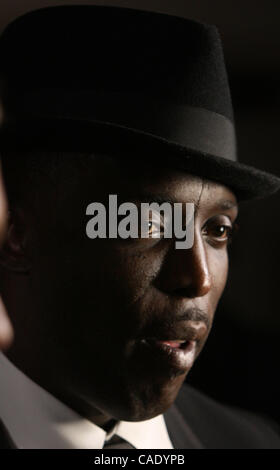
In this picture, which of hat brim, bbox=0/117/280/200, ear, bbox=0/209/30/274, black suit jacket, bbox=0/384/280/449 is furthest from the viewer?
black suit jacket, bbox=0/384/280/449

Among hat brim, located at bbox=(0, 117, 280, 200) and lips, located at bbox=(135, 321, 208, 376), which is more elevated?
hat brim, located at bbox=(0, 117, 280, 200)

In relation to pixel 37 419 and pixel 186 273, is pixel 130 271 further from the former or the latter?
pixel 37 419

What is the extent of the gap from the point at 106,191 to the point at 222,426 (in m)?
0.67

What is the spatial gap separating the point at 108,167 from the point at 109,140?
0.15 feet

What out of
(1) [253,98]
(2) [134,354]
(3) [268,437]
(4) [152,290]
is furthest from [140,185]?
(3) [268,437]

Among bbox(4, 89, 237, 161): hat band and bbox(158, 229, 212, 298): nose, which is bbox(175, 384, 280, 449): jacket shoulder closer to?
bbox(158, 229, 212, 298): nose

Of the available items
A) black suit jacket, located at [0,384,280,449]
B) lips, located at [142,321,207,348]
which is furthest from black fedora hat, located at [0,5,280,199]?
black suit jacket, located at [0,384,280,449]

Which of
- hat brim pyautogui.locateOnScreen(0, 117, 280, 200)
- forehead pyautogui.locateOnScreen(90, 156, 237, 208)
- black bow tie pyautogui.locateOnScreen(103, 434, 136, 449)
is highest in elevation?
hat brim pyautogui.locateOnScreen(0, 117, 280, 200)

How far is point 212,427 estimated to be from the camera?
4.25ft

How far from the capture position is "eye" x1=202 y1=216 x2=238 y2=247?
100 centimetres

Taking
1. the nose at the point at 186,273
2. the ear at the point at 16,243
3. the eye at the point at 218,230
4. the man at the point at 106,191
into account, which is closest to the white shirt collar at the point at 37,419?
the man at the point at 106,191

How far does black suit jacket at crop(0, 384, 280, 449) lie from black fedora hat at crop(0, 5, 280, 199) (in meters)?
0.57

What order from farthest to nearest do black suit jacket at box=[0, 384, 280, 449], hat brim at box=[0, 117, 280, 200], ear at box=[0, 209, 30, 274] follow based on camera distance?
1. black suit jacket at box=[0, 384, 280, 449]
2. ear at box=[0, 209, 30, 274]
3. hat brim at box=[0, 117, 280, 200]

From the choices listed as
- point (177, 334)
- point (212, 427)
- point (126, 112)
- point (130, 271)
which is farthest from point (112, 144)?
point (212, 427)
